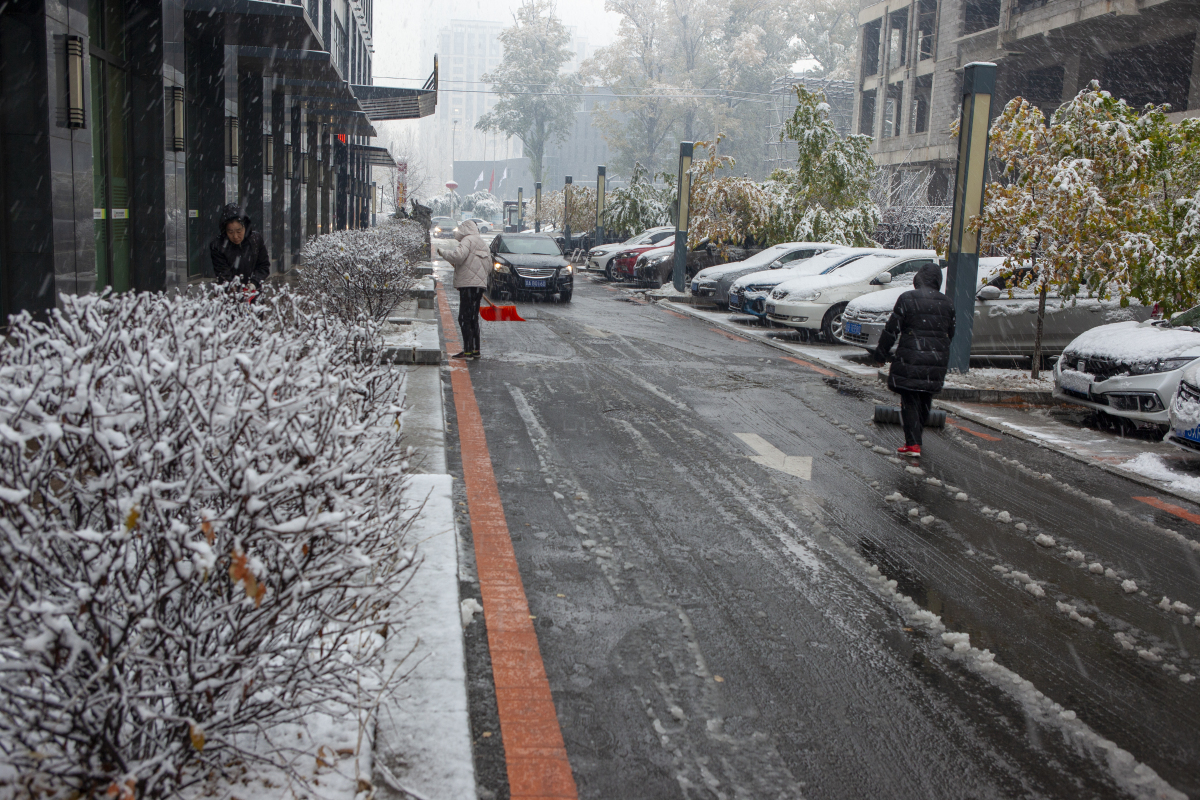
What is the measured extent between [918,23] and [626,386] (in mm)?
44749

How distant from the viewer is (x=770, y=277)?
2009 cm

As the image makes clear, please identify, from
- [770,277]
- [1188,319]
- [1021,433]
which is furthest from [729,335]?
[1021,433]

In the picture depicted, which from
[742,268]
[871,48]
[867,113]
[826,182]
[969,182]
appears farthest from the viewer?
[867,113]

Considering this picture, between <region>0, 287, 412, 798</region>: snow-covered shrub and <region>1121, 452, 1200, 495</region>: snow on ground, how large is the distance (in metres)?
7.14

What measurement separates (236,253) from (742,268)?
14.7m

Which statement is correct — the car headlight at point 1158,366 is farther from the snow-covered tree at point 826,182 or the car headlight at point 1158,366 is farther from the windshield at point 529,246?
the windshield at point 529,246

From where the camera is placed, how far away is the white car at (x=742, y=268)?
22.4 meters

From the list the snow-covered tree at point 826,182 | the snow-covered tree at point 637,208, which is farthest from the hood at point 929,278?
the snow-covered tree at point 637,208

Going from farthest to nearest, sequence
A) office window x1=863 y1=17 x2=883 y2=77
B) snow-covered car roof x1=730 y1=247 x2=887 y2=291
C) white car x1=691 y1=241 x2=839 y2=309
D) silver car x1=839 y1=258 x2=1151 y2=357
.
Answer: office window x1=863 y1=17 x2=883 y2=77 < white car x1=691 y1=241 x2=839 y2=309 < snow-covered car roof x1=730 y1=247 x2=887 y2=291 < silver car x1=839 y1=258 x2=1151 y2=357

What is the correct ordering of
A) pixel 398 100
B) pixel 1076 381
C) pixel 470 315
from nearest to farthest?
pixel 1076 381 → pixel 470 315 → pixel 398 100

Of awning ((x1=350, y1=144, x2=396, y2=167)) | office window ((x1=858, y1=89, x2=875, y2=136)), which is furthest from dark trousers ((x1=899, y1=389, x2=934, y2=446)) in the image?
office window ((x1=858, y1=89, x2=875, y2=136))

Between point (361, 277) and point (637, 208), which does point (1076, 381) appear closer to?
point (361, 277)

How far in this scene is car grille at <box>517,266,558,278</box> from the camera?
23.2 m

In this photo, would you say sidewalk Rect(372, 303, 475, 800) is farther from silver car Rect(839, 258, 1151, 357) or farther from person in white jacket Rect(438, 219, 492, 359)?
silver car Rect(839, 258, 1151, 357)
